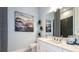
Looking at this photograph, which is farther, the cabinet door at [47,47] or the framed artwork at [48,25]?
the framed artwork at [48,25]

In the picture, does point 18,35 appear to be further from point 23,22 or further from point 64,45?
point 64,45

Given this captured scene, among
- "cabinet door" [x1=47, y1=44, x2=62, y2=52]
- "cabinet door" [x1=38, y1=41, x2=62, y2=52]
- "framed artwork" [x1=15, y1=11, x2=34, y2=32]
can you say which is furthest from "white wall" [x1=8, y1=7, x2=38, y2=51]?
"cabinet door" [x1=47, y1=44, x2=62, y2=52]

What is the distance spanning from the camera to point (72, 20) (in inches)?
73.1

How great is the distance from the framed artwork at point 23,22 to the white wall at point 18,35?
5 centimetres

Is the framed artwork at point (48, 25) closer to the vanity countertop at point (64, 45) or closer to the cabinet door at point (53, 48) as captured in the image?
the vanity countertop at point (64, 45)

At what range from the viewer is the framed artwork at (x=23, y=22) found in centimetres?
184

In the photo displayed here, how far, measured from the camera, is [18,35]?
186 centimetres

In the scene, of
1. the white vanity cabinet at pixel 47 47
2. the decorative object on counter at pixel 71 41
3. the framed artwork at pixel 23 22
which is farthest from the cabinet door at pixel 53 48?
the framed artwork at pixel 23 22

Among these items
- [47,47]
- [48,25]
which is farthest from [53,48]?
[48,25]

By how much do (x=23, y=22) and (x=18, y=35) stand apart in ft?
0.76

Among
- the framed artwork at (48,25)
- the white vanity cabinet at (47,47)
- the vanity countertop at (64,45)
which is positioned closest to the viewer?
the vanity countertop at (64,45)
